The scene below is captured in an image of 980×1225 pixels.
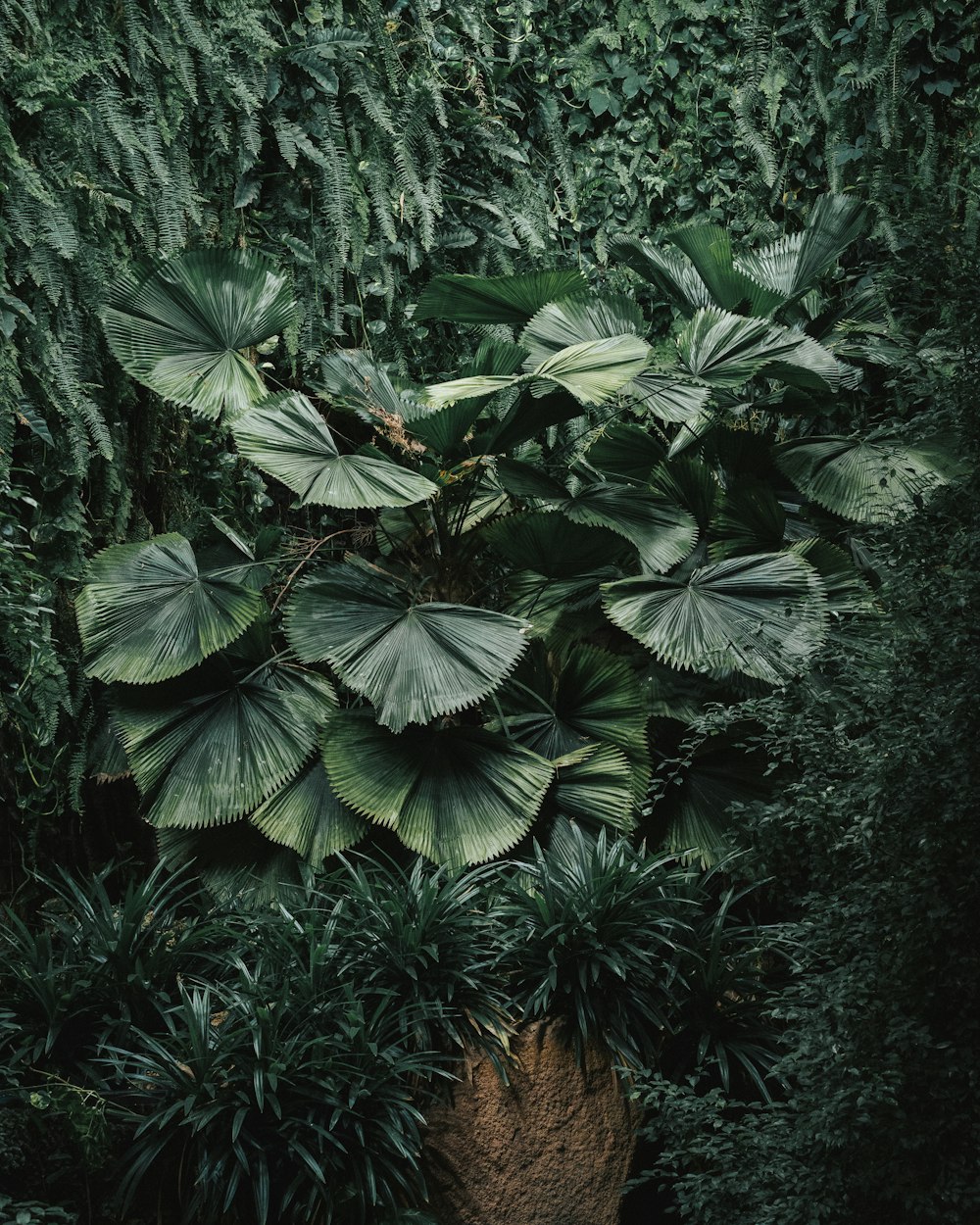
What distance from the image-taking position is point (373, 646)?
11.9 ft

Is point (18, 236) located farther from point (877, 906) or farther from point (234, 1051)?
point (877, 906)

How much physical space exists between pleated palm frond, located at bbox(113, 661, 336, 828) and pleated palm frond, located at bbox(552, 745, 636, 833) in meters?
0.81

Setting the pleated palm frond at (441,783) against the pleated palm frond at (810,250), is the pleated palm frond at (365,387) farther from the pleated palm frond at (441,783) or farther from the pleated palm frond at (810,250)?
the pleated palm frond at (810,250)

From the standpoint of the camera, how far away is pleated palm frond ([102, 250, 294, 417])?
3.96 metres

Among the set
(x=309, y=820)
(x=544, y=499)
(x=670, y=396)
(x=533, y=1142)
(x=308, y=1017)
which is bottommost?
(x=533, y=1142)

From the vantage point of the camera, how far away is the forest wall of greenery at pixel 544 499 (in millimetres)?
2379

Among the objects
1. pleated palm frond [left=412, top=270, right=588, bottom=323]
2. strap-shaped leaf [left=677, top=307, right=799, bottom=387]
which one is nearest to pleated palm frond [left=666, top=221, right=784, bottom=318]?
strap-shaped leaf [left=677, top=307, right=799, bottom=387]

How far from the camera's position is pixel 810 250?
472cm

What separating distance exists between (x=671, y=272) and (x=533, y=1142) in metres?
3.18

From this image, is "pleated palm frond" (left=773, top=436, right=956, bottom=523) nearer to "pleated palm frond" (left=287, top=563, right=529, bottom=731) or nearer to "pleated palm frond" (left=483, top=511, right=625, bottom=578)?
"pleated palm frond" (left=483, top=511, right=625, bottom=578)

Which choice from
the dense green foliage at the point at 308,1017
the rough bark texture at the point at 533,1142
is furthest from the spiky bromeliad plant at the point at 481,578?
the rough bark texture at the point at 533,1142

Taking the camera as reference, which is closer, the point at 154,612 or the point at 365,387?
the point at 154,612

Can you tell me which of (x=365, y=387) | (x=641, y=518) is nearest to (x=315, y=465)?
(x=365, y=387)

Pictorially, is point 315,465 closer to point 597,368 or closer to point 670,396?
point 597,368
